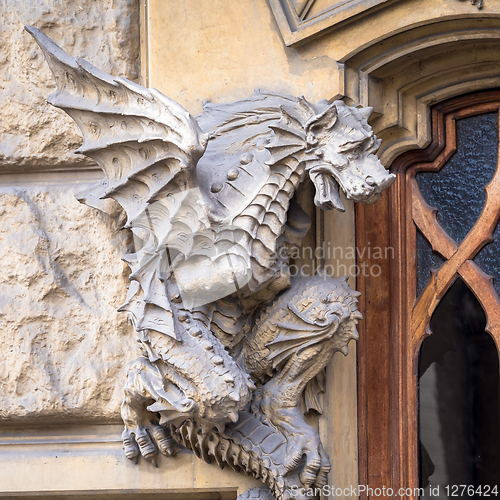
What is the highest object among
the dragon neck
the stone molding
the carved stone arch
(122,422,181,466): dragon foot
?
the stone molding

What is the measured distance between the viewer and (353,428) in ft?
5.21

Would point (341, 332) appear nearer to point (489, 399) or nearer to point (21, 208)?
point (489, 399)

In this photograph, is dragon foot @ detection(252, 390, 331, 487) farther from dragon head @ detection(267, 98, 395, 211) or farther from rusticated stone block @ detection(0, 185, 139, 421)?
dragon head @ detection(267, 98, 395, 211)

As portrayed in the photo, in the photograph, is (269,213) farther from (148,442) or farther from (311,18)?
(148,442)

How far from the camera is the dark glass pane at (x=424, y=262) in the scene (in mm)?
1618

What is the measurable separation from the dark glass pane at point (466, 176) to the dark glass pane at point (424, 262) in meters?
0.06

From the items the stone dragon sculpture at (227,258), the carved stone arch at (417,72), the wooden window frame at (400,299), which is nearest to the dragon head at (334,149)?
the stone dragon sculpture at (227,258)

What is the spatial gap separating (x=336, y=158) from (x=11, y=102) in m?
0.80

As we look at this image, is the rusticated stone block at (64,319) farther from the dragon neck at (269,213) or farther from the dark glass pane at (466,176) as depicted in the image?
the dark glass pane at (466,176)

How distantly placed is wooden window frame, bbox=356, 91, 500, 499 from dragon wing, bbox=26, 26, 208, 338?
48 cm

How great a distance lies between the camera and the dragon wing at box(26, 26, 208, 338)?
4.36 feet

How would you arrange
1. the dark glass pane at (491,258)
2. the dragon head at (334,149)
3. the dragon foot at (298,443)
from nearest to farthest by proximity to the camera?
the dragon head at (334,149) < the dragon foot at (298,443) < the dark glass pane at (491,258)

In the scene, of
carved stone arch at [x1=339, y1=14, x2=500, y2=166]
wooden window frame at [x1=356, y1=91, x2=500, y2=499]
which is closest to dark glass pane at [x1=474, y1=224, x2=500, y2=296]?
wooden window frame at [x1=356, y1=91, x2=500, y2=499]

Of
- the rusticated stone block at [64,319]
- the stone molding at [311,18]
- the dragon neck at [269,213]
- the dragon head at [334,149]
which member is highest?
the stone molding at [311,18]
